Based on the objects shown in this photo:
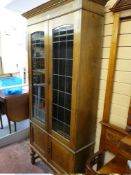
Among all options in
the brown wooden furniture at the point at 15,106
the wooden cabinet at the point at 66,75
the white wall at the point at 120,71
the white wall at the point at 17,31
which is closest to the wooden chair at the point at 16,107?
the brown wooden furniture at the point at 15,106

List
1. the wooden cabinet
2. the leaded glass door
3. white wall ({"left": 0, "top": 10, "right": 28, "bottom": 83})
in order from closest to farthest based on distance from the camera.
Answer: the wooden cabinet → the leaded glass door → white wall ({"left": 0, "top": 10, "right": 28, "bottom": 83})

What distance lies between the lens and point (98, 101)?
1.66 metres

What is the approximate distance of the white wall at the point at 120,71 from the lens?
53.1 inches

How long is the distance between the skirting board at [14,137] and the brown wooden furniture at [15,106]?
257 mm

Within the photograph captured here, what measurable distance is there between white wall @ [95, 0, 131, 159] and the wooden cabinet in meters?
0.07

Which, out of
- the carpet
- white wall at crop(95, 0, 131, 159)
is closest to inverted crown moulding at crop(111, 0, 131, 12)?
white wall at crop(95, 0, 131, 159)

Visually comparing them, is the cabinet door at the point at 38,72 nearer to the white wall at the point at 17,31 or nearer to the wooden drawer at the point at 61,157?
the wooden drawer at the point at 61,157

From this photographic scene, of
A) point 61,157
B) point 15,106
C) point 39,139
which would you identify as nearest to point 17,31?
point 15,106

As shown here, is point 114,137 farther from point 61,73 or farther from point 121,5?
point 121,5

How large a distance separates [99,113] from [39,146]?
0.98m

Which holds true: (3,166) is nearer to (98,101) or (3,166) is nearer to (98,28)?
(98,101)

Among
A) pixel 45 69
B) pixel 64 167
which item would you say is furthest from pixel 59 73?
pixel 64 167

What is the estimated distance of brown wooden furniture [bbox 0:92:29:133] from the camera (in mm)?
2402

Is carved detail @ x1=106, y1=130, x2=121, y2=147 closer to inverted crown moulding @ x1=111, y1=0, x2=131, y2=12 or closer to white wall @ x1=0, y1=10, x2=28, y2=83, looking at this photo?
inverted crown moulding @ x1=111, y1=0, x2=131, y2=12
